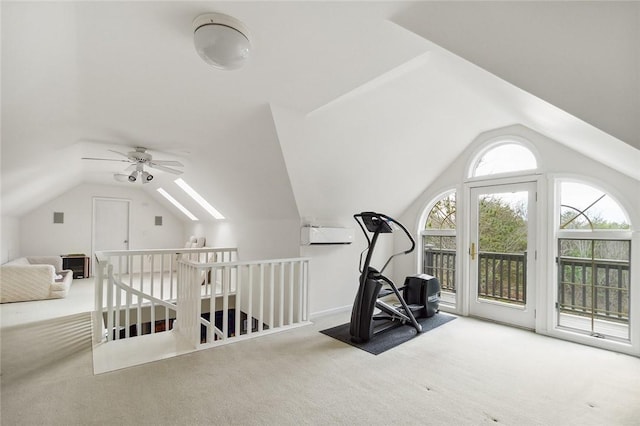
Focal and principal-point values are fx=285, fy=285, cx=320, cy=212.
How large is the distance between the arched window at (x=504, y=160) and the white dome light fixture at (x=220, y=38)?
144 inches

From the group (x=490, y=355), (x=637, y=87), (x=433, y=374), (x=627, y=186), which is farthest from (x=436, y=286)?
(x=637, y=87)

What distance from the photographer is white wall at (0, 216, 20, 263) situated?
5.32 m

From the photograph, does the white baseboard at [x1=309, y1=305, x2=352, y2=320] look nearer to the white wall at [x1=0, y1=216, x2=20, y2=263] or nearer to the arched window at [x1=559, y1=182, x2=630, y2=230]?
the arched window at [x1=559, y1=182, x2=630, y2=230]

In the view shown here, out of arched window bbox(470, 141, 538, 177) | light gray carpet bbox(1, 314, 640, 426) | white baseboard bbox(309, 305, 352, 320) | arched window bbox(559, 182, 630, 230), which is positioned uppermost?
arched window bbox(470, 141, 538, 177)

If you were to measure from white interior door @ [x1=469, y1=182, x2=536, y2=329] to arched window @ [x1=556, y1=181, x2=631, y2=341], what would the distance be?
298 mm

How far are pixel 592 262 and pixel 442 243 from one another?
1.79 metres

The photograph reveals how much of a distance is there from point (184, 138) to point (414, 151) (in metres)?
2.97

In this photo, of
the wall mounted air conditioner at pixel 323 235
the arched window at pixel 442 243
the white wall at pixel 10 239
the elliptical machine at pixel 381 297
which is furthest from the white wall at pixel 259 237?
the white wall at pixel 10 239

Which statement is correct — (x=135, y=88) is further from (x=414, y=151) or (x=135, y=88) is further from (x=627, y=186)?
(x=627, y=186)

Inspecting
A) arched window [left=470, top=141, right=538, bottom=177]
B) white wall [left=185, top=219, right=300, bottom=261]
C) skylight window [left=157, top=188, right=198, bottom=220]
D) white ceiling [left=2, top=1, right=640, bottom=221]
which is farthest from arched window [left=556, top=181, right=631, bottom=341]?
skylight window [left=157, top=188, right=198, bottom=220]

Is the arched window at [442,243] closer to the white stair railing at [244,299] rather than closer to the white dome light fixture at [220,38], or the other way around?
the white stair railing at [244,299]

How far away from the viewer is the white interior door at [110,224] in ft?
24.2

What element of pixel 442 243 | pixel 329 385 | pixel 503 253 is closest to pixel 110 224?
pixel 329 385

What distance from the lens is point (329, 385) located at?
221 centimetres
